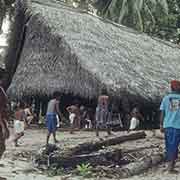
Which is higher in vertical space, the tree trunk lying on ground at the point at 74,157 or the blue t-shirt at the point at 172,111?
the blue t-shirt at the point at 172,111

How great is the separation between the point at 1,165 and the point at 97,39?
404 inches

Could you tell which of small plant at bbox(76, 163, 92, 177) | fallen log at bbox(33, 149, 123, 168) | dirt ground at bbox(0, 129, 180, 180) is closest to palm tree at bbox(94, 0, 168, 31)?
dirt ground at bbox(0, 129, 180, 180)

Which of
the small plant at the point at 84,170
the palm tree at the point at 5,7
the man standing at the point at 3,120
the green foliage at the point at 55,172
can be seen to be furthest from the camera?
the palm tree at the point at 5,7

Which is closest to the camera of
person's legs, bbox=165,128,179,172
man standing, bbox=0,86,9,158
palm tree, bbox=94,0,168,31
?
man standing, bbox=0,86,9,158

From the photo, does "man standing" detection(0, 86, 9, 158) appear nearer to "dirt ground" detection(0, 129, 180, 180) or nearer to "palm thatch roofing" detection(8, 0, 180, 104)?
"dirt ground" detection(0, 129, 180, 180)

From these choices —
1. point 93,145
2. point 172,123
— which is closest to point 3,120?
point 172,123

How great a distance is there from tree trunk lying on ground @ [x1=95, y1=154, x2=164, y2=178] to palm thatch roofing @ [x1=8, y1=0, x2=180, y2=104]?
24.4ft

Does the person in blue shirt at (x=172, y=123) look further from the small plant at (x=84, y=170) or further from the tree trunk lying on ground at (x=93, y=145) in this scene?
the tree trunk lying on ground at (x=93, y=145)

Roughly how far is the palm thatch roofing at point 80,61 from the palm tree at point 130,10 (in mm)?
6795

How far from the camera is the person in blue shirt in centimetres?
740

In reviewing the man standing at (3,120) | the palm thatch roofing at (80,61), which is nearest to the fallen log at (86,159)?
the man standing at (3,120)

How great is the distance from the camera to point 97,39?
18.1 meters

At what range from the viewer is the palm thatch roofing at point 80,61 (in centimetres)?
1595

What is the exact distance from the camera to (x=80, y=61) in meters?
16.1
